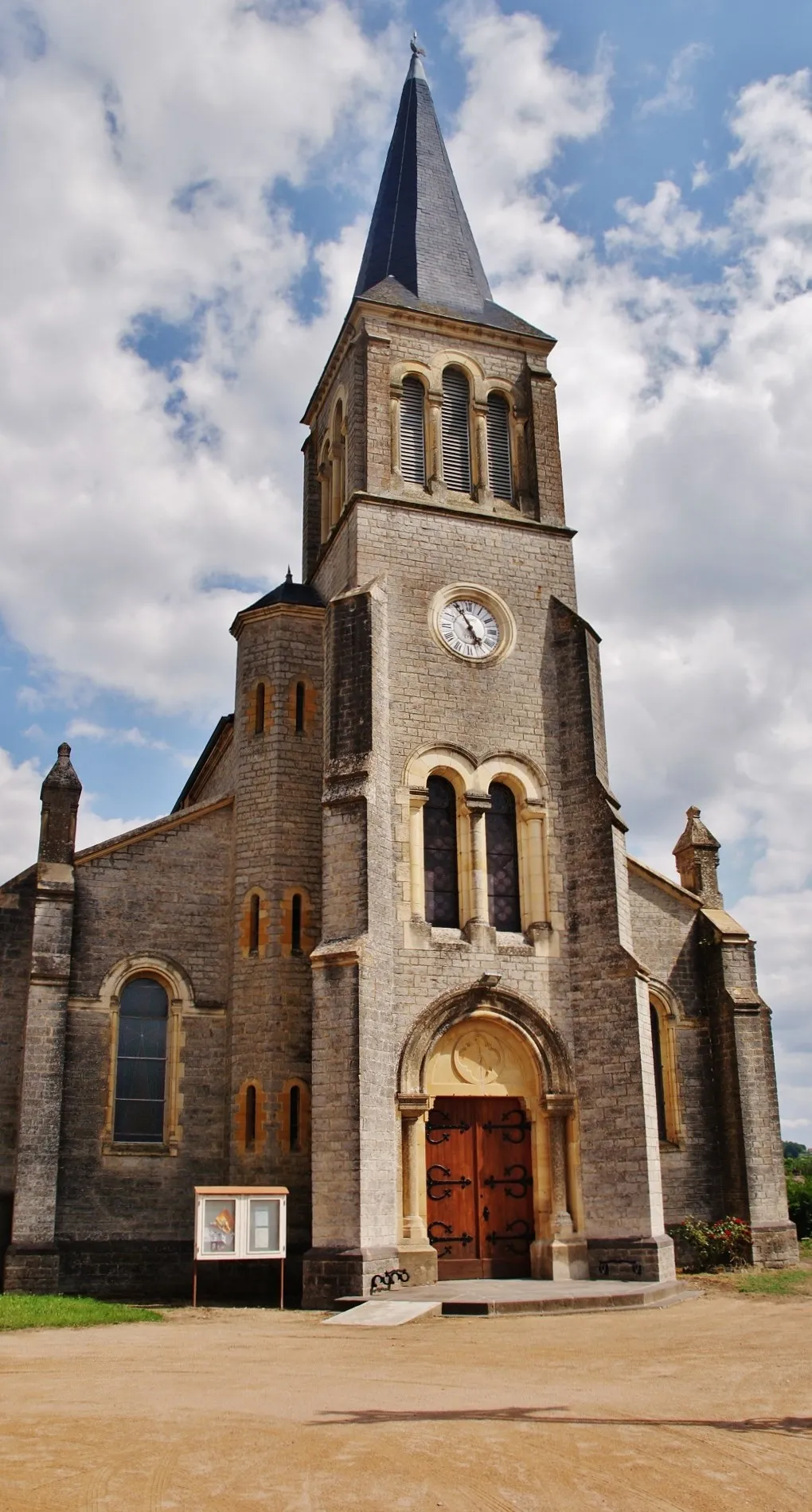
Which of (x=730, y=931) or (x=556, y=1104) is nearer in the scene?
(x=556, y=1104)

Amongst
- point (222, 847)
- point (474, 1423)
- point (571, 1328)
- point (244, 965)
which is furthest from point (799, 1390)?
point (222, 847)

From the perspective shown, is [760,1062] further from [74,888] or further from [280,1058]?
[74,888]

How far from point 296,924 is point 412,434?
32.5 ft

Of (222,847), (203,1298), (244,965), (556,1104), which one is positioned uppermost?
(222,847)

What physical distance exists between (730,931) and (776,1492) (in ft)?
57.1

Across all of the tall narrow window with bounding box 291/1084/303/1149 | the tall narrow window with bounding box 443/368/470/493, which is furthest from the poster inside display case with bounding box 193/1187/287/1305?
the tall narrow window with bounding box 443/368/470/493

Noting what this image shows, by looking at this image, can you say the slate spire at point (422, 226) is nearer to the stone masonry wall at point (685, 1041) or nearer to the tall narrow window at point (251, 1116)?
the stone masonry wall at point (685, 1041)

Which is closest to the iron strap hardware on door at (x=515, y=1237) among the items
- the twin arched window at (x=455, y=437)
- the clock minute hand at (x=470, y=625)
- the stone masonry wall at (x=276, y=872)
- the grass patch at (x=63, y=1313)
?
the stone masonry wall at (x=276, y=872)

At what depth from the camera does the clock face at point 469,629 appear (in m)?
21.9

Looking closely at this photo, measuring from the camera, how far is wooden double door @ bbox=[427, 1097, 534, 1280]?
19000 mm

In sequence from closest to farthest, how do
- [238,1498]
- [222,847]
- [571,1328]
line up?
[238,1498]
[571,1328]
[222,847]

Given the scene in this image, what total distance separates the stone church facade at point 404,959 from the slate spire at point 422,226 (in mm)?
1374

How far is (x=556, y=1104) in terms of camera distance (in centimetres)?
1950

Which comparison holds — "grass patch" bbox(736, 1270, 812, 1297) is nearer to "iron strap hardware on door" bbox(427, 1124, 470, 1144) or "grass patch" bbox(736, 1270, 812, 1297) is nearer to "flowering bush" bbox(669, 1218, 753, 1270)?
"flowering bush" bbox(669, 1218, 753, 1270)
